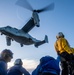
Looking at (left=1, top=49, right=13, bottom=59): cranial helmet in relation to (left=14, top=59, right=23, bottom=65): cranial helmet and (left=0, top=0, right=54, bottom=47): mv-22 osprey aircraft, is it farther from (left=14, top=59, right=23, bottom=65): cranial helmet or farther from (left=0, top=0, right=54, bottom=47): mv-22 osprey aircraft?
(left=0, top=0, right=54, bottom=47): mv-22 osprey aircraft

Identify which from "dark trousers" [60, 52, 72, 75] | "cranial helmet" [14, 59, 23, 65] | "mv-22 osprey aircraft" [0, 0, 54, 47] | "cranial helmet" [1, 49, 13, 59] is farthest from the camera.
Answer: "mv-22 osprey aircraft" [0, 0, 54, 47]

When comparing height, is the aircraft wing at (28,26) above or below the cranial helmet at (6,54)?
above

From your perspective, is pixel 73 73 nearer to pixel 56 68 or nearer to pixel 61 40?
pixel 61 40

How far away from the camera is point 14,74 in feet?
24.5

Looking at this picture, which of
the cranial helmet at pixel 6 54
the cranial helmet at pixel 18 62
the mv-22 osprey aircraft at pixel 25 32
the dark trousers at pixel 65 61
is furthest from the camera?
the mv-22 osprey aircraft at pixel 25 32

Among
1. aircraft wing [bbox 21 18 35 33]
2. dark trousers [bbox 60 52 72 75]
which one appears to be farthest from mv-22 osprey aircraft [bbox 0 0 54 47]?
dark trousers [bbox 60 52 72 75]

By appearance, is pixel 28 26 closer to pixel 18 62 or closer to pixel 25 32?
pixel 25 32

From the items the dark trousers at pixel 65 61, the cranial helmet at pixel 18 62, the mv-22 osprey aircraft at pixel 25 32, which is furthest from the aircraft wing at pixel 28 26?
the cranial helmet at pixel 18 62

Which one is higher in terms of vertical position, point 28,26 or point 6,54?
point 28,26

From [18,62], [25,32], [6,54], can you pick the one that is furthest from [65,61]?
[25,32]

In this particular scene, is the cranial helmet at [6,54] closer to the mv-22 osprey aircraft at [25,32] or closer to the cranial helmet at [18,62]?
the cranial helmet at [18,62]

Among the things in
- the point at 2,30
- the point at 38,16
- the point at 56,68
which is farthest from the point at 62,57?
the point at 38,16

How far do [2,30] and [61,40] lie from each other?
86.6ft

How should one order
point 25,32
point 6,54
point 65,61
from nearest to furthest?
point 6,54
point 65,61
point 25,32
